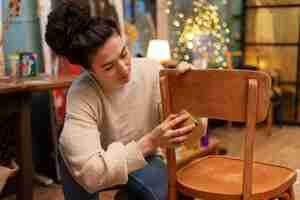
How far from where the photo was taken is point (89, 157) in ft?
3.60

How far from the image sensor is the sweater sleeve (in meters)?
1.09

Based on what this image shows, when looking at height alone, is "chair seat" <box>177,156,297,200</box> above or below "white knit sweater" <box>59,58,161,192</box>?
below

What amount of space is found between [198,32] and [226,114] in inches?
95.3

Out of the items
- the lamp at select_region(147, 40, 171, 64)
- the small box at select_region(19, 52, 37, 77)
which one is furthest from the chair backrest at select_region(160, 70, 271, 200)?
the lamp at select_region(147, 40, 171, 64)

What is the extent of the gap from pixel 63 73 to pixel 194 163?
1.50 metres

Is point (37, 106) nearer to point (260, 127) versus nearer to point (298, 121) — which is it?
point (260, 127)

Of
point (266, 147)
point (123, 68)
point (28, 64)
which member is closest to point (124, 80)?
point (123, 68)

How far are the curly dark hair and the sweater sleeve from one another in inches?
8.6

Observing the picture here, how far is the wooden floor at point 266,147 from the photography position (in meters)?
2.46

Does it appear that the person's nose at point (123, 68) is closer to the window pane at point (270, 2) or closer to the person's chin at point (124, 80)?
the person's chin at point (124, 80)

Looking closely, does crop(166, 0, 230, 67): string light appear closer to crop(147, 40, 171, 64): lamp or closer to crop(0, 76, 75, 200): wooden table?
crop(147, 40, 171, 64): lamp

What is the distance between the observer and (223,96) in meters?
1.07

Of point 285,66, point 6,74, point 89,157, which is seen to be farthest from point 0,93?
point 285,66

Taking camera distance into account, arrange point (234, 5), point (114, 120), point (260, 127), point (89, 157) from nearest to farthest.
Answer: point (89, 157) < point (114, 120) < point (260, 127) < point (234, 5)
